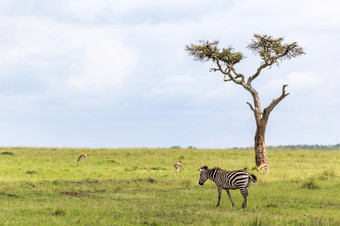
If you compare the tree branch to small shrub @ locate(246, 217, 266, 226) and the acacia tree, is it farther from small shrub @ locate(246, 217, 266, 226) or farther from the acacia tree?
small shrub @ locate(246, 217, 266, 226)

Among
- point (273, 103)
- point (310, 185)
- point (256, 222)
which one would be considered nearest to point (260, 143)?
point (273, 103)

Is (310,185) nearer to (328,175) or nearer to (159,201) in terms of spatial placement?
(328,175)

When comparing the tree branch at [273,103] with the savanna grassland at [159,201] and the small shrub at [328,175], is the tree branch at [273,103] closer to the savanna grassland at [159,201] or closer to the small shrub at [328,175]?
the savanna grassland at [159,201]

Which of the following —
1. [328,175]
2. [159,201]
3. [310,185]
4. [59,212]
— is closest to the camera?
[59,212]

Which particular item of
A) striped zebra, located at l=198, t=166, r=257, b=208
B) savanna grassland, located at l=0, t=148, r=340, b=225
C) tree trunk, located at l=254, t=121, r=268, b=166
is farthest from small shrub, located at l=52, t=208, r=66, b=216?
tree trunk, located at l=254, t=121, r=268, b=166

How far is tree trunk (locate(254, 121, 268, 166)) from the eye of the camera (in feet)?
106

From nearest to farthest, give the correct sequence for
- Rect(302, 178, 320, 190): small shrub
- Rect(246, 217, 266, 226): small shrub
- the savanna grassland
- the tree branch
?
Rect(246, 217, 266, 226): small shrub, the savanna grassland, Rect(302, 178, 320, 190): small shrub, the tree branch

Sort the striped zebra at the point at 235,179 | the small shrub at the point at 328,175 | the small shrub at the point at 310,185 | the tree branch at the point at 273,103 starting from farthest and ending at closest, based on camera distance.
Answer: the tree branch at the point at 273,103 → the small shrub at the point at 328,175 → the small shrub at the point at 310,185 → the striped zebra at the point at 235,179

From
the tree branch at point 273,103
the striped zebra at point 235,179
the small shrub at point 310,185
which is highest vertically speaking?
the tree branch at point 273,103

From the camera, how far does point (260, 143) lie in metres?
32.6

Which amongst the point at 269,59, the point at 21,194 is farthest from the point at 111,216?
the point at 269,59

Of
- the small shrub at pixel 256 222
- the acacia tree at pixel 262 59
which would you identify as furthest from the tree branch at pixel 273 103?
the small shrub at pixel 256 222

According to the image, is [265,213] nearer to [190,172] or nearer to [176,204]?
[176,204]

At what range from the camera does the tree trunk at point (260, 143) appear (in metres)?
32.3
